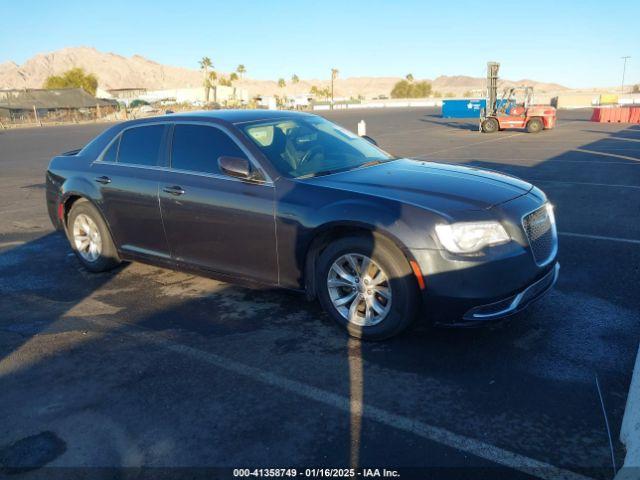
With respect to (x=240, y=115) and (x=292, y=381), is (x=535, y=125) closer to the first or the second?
(x=240, y=115)

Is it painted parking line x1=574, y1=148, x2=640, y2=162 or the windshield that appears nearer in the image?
the windshield

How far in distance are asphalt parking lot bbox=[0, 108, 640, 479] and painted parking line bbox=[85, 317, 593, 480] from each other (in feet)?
0.03

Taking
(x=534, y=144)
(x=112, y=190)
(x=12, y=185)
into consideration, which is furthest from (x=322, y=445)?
(x=534, y=144)

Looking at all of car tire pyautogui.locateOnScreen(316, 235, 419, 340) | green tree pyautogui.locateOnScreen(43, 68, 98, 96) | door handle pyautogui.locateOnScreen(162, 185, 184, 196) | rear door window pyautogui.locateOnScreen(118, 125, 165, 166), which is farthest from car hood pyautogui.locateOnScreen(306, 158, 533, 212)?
green tree pyautogui.locateOnScreen(43, 68, 98, 96)

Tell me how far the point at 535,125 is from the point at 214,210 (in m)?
25.8

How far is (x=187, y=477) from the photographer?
2686 millimetres

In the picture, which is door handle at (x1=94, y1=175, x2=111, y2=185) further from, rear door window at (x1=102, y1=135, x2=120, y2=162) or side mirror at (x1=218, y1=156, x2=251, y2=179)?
side mirror at (x1=218, y1=156, x2=251, y2=179)

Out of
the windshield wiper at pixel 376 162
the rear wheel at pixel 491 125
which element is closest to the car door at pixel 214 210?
the windshield wiper at pixel 376 162

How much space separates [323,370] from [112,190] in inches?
121

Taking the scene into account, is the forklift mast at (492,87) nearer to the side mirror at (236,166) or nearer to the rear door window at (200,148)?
the rear door window at (200,148)

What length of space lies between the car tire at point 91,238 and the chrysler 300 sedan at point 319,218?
2 centimetres

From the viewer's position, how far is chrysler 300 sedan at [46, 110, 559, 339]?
12.1 ft

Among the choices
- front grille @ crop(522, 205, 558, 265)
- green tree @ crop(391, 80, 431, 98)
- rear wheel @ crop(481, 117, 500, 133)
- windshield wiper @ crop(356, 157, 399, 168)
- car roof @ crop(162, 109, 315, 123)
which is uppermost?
green tree @ crop(391, 80, 431, 98)

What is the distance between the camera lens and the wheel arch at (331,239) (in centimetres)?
377
